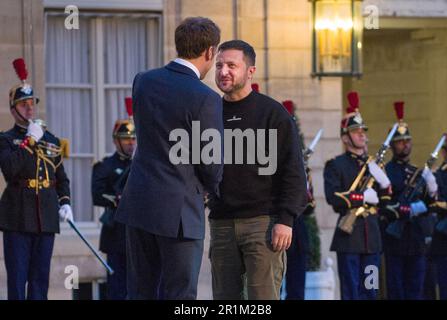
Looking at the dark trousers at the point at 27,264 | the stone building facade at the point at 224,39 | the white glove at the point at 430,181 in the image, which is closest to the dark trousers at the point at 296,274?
the stone building facade at the point at 224,39

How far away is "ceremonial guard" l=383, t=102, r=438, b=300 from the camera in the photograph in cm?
1458

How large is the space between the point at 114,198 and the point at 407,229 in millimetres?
2997

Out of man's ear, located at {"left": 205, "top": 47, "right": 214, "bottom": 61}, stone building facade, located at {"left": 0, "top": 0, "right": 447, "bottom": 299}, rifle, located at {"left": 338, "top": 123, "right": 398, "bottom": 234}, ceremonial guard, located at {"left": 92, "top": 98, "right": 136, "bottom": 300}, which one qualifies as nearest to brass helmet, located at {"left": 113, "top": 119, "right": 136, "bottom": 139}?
ceremonial guard, located at {"left": 92, "top": 98, "right": 136, "bottom": 300}

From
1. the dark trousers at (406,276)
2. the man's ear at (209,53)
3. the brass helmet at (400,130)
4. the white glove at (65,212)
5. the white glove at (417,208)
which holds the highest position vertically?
the man's ear at (209,53)

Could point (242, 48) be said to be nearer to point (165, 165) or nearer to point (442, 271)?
point (165, 165)

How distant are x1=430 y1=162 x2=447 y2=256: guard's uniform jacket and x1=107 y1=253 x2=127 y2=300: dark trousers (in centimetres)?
293

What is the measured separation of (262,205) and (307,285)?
5.92 meters

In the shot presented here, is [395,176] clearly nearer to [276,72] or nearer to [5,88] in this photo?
[276,72]

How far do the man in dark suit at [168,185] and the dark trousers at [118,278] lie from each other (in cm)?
596

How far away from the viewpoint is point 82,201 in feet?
51.0

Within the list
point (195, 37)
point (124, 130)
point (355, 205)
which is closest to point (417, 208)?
point (355, 205)

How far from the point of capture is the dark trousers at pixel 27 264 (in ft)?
40.6

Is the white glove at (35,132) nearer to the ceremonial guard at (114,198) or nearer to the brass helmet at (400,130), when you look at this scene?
the ceremonial guard at (114,198)

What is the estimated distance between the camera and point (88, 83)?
15.5m
